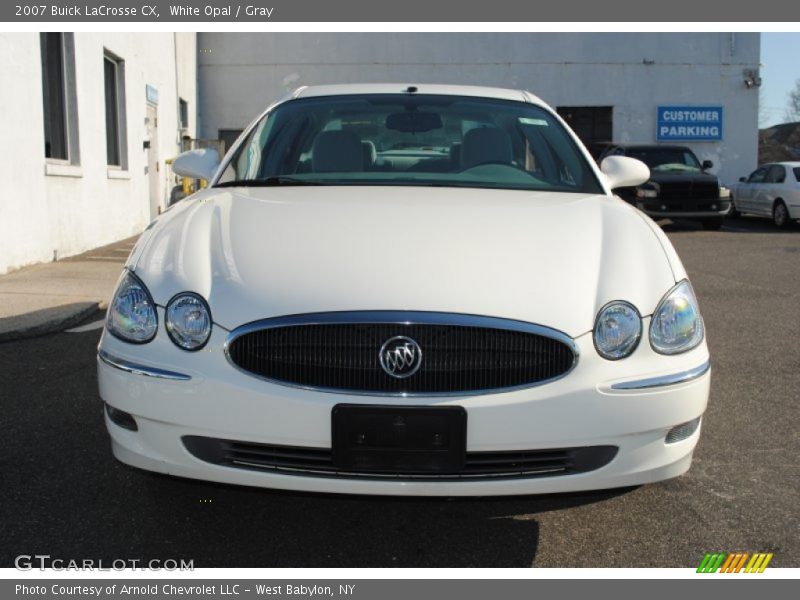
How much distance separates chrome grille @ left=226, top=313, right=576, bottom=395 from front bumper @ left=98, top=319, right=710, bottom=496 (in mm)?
51

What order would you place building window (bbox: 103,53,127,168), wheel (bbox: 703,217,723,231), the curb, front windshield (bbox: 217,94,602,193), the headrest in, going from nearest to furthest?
front windshield (bbox: 217,94,602,193), the headrest, the curb, building window (bbox: 103,53,127,168), wheel (bbox: 703,217,723,231)

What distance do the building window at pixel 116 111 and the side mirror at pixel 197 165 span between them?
948cm

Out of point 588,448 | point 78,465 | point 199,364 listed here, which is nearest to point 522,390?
point 588,448

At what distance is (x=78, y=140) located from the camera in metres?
10.8

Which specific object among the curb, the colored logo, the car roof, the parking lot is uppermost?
the car roof

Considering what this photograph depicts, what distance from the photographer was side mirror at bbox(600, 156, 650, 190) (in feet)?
13.3

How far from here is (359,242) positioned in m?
2.77

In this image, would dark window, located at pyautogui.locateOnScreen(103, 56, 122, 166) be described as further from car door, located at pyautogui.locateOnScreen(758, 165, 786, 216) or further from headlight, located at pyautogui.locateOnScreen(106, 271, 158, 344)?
car door, located at pyautogui.locateOnScreen(758, 165, 786, 216)

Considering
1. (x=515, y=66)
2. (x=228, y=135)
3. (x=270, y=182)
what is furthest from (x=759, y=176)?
(x=270, y=182)

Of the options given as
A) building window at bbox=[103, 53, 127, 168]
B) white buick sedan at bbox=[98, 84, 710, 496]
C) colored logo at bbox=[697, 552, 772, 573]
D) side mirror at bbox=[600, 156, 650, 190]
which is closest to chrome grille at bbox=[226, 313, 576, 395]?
white buick sedan at bbox=[98, 84, 710, 496]

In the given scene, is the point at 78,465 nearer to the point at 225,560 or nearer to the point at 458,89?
the point at 225,560

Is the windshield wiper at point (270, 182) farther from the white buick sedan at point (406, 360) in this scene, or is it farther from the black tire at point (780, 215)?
the black tire at point (780, 215)

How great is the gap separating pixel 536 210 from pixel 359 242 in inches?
30.5

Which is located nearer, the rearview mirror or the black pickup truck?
the rearview mirror
